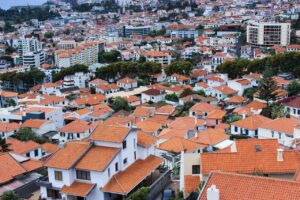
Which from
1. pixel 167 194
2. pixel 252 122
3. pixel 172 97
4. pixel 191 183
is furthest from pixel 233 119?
pixel 191 183

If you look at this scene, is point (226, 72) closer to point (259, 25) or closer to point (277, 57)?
point (277, 57)

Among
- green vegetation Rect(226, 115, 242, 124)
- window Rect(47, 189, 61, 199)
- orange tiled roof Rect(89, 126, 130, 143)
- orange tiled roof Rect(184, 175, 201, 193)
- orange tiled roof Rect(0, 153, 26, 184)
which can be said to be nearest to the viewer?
orange tiled roof Rect(184, 175, 201, 193)

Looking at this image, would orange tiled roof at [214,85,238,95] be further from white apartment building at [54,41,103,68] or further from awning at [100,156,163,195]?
white apartment building at [54,41,103,68]

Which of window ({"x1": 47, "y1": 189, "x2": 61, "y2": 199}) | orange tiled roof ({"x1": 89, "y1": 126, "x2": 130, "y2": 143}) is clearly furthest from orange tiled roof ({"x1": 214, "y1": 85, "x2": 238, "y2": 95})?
window ({"x1": 47, "y1": 189, "x2": 61, "y2": 199})

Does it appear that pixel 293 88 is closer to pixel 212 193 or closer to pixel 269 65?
pixel 269 65

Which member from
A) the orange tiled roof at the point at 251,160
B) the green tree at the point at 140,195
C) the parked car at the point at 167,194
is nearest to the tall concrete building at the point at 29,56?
the parked car at the point at 167,194

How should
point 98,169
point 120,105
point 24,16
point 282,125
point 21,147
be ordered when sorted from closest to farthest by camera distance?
point 98,169
point 282,125
point 21,147
point 120,105
point 24,16

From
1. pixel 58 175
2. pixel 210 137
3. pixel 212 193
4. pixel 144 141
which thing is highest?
pixel 212 193
